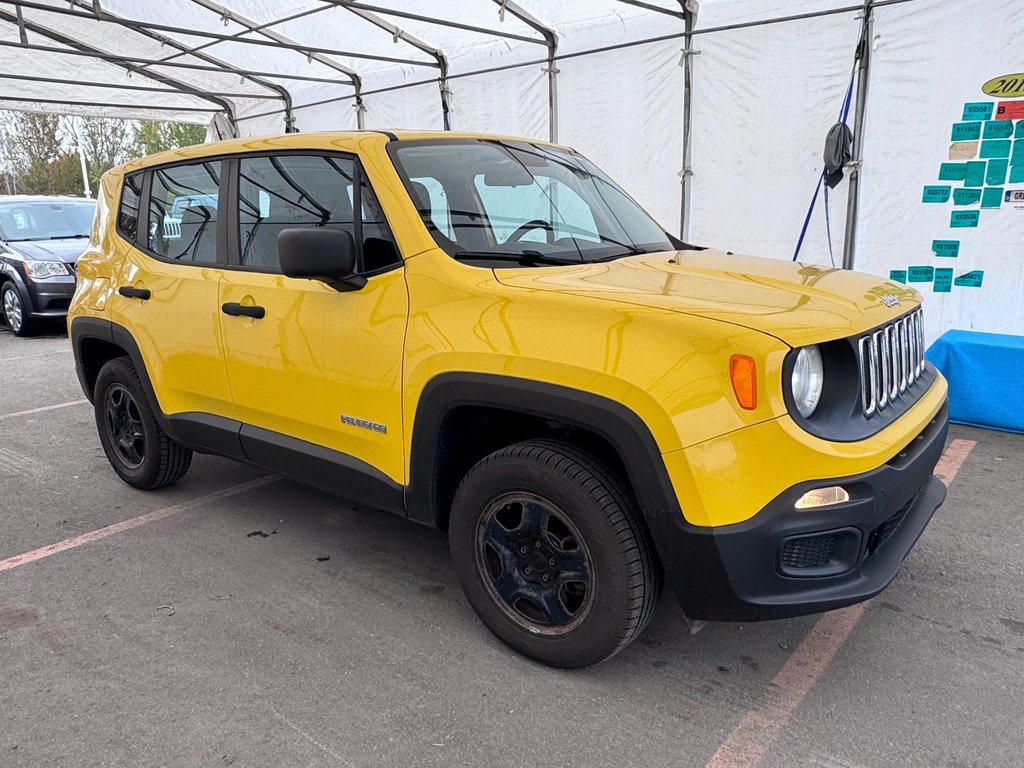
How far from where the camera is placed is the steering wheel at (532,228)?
9.50ft

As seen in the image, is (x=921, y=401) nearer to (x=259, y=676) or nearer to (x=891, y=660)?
(x=891, y=660)

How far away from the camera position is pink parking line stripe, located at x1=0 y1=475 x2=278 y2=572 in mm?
3521

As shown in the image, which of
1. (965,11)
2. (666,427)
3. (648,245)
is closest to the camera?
(666,427)

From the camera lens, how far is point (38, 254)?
962 centimetres

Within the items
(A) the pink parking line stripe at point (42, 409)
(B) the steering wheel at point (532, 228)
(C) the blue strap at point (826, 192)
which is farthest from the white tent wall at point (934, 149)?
(A) the pink parking line stripe at point (42, 409)

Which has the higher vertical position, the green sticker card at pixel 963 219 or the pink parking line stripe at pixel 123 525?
the green sticker card at pixel 963 219

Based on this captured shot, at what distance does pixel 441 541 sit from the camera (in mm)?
3688

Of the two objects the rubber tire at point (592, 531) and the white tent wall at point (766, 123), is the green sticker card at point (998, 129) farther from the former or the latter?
the rubber tire at point (592, 531)

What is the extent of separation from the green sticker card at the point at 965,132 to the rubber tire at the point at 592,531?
5.14m

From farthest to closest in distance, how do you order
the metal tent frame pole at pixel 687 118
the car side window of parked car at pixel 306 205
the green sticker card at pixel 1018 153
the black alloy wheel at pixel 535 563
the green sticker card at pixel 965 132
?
1. the metal tent frame pole at pixel 687 118
2. the green sticker card at pixel 965 132
3. the green sticker card at pixel 1018 153
4. the car side window of parked car at pixel 306 205
5. the black alloy wheel at pixel 535 563

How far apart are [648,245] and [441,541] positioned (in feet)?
5.72

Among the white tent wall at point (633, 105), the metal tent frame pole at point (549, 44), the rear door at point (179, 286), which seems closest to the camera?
the rear door at point (179, 286)

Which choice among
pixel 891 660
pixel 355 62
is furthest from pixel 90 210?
pixel 891 660

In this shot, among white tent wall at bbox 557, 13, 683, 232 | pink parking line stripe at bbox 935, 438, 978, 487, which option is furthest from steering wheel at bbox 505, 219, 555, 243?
white tent wall at bbox 557, 13, 683, 232
